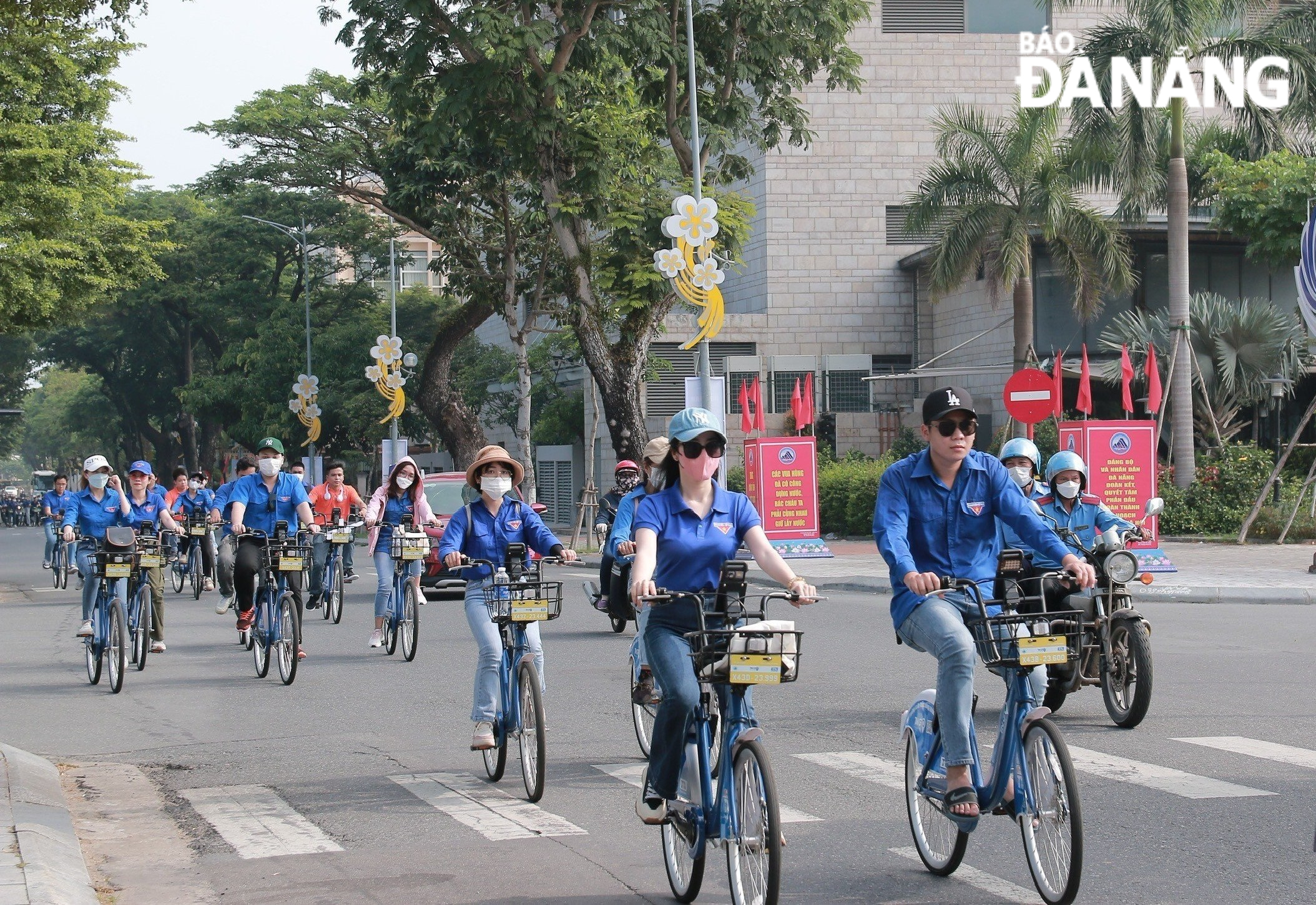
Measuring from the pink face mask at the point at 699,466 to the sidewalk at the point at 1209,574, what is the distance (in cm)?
1275

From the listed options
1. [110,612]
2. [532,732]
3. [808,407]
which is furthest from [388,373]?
[532,732]

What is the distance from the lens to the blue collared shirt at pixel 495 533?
8.70 m

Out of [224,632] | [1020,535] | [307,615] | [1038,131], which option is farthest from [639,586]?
[1038,131]

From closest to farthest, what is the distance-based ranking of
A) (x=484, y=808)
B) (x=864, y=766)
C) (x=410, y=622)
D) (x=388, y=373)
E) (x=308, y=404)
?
(x=484, y=808) → (x=864, y=766) → (x=410, y=622) → (x=388, y=373) → (x=308, y=404)

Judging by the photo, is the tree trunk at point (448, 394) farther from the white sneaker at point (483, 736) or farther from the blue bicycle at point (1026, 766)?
the blue bicycle at point (1026, 766)

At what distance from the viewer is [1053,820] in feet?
17.3

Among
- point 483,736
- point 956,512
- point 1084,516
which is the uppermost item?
point 956,512

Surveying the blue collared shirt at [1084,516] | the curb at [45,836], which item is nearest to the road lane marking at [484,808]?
the curb at [45,836]

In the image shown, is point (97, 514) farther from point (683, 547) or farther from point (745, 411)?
point (745, 411)

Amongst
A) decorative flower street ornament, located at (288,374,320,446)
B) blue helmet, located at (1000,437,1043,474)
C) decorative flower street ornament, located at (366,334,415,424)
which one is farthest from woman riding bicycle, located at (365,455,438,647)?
decorative flower street ornament, located at (288,374,320,446)

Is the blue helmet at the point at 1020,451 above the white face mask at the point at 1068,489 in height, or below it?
above

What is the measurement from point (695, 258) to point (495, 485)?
1706 cm

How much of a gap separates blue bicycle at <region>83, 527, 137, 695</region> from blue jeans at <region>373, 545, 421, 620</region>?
264cm

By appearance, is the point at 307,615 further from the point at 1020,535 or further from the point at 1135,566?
the point at 1020,535
